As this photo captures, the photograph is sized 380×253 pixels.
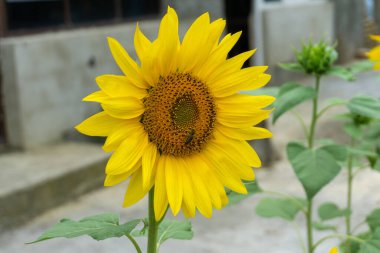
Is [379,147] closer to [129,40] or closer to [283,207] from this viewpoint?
[283,207]

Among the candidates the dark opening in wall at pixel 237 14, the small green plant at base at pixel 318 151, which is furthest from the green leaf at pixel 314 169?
the dark opening in wall at pixel 237 14

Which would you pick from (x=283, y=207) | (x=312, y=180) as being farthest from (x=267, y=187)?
(x=312, y=180)

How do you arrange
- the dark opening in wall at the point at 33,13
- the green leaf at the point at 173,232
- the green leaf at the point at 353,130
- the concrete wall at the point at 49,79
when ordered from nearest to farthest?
the green leaf at the point at 173,232, the green leaf at the point at 353,130, the concrete wall at the point at 49,79, the dark opening in wall at the point at 33,13

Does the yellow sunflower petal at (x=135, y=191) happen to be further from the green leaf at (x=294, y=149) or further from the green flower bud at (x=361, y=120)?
the green flower bud at (x=361, y=120)

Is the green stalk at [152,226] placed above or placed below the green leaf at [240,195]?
above

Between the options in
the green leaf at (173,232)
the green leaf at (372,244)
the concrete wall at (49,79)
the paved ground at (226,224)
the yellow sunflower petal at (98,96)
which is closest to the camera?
the yellow sunflower petal at (98,96)

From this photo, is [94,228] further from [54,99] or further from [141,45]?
[54,99]

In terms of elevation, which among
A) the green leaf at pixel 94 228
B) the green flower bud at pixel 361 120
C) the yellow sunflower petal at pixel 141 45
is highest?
the yellow sunflower petal at pixel 141 45
